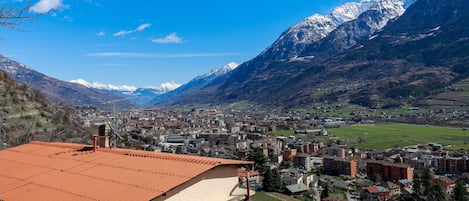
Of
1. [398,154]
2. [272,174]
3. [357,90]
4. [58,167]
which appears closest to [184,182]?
[58,167]

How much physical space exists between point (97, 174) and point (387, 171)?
5706 cm

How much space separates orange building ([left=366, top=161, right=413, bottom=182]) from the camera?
184 ft

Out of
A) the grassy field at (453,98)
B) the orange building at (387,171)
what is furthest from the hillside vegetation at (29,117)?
the grassy field at (453,98)

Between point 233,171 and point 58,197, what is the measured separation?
10.4ft

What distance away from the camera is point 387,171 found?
5816 centimetres

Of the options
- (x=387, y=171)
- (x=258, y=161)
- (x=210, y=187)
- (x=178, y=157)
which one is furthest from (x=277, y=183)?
(x=210, y=187)

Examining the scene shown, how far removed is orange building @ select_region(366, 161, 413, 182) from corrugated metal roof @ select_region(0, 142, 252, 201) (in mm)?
54180

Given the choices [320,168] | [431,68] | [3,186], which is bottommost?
[320,168]

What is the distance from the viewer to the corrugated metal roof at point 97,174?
6.57 metres

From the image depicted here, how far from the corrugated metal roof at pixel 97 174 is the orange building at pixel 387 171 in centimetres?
5418

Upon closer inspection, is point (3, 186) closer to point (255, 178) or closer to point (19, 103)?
point (255, 178)

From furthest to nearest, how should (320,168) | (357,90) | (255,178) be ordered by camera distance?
(357,90), (320,168), (255,178)

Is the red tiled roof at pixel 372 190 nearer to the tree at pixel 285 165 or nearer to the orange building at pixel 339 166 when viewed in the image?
the orange building at pixel 339 166

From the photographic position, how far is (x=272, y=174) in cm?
4675
